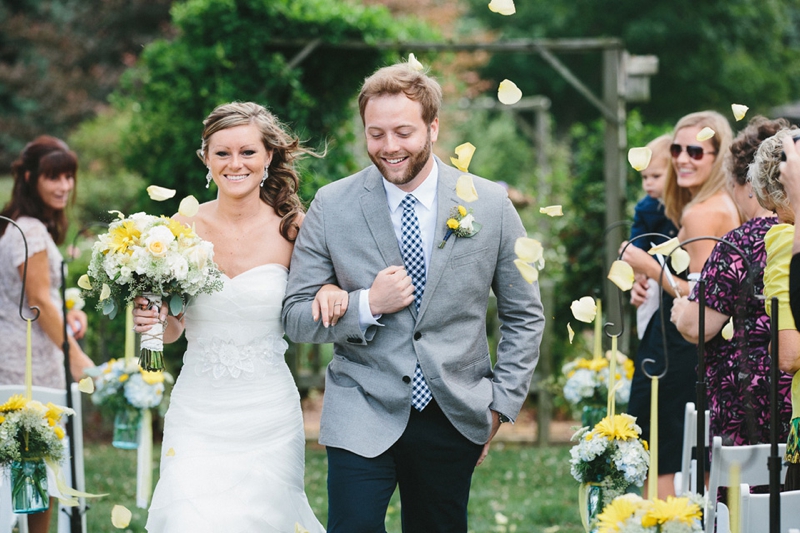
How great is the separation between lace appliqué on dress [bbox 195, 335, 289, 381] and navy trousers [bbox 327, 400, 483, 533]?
0.57m

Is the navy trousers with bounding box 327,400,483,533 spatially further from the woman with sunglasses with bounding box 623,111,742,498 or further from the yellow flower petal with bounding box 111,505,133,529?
the woman with sunglasses with bounding box 623,111,742,498

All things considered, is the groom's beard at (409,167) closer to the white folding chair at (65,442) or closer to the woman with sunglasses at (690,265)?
the woman with sunglasses at (690,265)

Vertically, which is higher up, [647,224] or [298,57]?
[298,57]

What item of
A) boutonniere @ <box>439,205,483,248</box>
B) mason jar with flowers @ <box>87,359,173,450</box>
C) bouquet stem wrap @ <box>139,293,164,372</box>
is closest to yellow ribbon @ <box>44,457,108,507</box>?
bouquet stem wrap @ <box>139,293,164,372</box>

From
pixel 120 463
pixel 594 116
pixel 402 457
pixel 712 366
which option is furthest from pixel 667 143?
pixel 594 116

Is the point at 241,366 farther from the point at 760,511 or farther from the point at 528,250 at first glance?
the point at 760,511

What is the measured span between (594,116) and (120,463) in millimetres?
22068

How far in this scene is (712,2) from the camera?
22203 millimetres

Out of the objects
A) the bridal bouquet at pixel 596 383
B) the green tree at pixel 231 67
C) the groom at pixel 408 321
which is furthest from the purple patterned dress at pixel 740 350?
the green tree at pixel 231 67

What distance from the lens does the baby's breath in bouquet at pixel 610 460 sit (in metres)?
3.15

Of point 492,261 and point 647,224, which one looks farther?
point 647,224

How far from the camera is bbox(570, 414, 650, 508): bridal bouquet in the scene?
3.15m

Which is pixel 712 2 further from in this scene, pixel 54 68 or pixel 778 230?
pixel 778 230

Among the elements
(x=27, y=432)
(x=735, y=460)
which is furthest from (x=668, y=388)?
(x=27, y=432)
